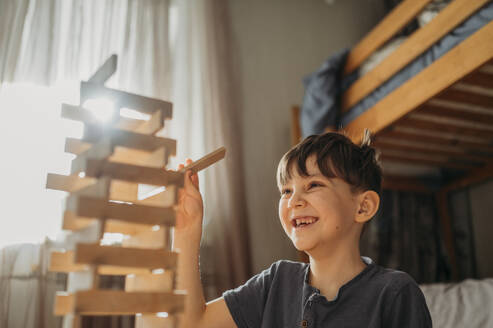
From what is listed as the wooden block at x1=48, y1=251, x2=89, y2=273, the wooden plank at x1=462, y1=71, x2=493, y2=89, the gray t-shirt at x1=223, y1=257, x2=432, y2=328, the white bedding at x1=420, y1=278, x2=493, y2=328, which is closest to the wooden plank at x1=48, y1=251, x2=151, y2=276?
the wooden block at x1=48, y1=251, x2=89, y2=273

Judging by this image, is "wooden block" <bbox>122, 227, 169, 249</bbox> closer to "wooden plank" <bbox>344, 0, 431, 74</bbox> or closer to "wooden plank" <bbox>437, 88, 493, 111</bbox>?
"wooden plank" <bbox>437, 88, 493, 111</bbox>

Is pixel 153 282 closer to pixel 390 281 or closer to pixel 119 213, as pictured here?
pixel 119 213

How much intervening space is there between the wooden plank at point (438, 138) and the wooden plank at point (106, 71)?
4.98 feet

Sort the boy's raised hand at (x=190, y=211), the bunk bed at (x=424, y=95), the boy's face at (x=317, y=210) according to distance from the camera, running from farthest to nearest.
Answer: the bunk bed at (x=424, y=95), the boy's face at (x=317, y=210), the boy's raised hand at (x=190, y=211)

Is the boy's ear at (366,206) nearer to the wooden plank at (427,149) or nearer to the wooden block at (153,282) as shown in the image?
the wooden block at (153,282)

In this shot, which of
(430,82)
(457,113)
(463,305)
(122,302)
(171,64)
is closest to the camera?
(122,302)

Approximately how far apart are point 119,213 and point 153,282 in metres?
0.10

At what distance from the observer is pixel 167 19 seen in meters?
2.08

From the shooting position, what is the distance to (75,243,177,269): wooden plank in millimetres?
463

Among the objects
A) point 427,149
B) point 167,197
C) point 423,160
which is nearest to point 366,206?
point 167,197

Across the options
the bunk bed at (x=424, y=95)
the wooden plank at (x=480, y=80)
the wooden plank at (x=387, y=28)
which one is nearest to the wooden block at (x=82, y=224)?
the bunk bed at (x=424, y=95)

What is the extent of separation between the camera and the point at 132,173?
50cm

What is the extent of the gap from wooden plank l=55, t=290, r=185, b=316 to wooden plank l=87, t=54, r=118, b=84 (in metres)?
0.24

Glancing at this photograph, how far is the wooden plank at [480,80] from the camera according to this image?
146 centimetres
